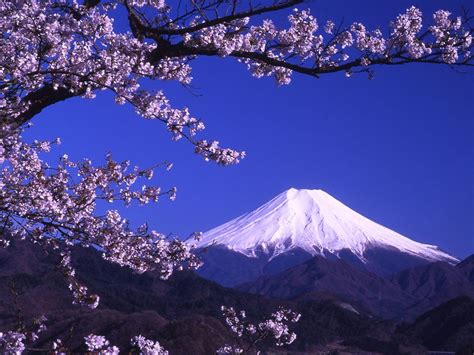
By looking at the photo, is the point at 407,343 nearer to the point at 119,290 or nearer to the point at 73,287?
the point at 119,290

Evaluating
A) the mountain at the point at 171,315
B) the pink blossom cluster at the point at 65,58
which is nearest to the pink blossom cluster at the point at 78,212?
the pink blossom cluster at the point at 65,58

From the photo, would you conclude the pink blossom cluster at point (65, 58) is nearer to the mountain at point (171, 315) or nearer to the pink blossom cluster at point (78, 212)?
the pink blossom cluster at point (78, 212)

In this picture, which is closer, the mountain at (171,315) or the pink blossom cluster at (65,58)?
the pink blossom cluster at (65,58)

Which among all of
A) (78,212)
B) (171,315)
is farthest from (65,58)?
(171,315)

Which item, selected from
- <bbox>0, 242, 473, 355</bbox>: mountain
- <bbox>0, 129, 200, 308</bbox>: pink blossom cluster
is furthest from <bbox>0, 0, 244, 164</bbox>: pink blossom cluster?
<bbox>0, 242, 473, 355</bbox>: mountain

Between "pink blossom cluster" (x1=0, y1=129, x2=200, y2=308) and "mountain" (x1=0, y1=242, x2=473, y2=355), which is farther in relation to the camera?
"mountain" (x1=0, y1=242, x2=473, y2=355)

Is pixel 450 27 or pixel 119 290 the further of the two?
pixel 119 290

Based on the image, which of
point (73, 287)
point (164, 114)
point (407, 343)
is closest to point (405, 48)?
point (164, 114)

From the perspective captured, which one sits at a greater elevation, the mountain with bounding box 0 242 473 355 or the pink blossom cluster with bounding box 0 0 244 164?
the mountain with bounding box 0 242 473 355

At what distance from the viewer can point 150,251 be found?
296 inches

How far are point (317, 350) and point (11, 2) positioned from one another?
86910mm

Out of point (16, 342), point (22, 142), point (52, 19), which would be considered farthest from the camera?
point (22, 142)

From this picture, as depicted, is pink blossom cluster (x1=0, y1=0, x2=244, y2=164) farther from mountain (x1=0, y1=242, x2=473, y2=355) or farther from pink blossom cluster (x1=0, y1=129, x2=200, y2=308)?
mountain (x1=0, y1=242, x2=473, y2=355)

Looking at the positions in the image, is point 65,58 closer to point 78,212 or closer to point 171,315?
point 78,212
